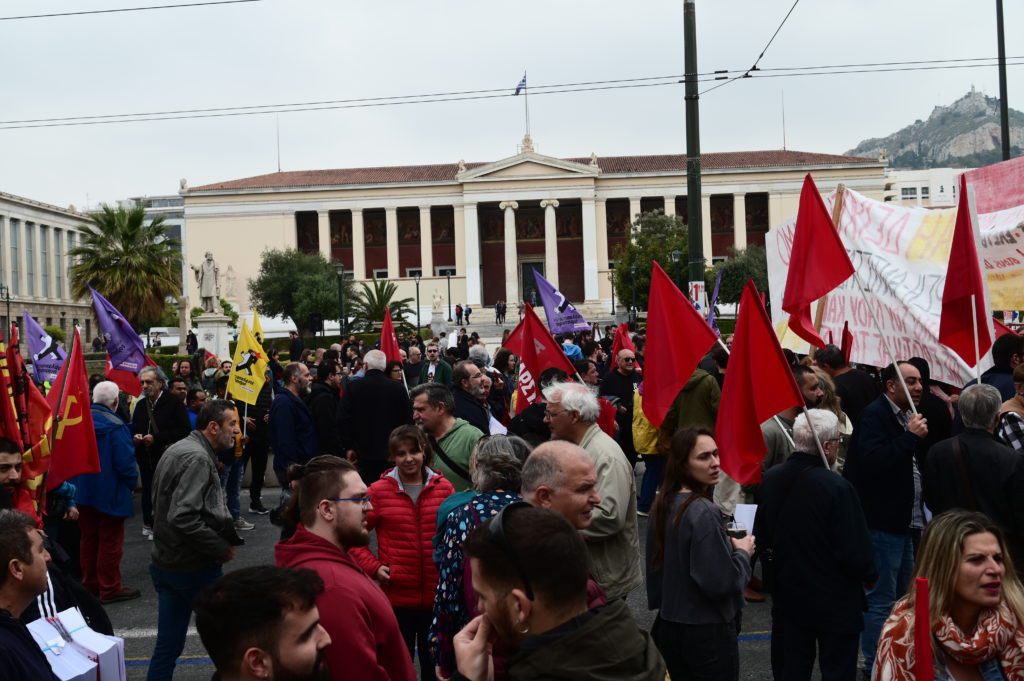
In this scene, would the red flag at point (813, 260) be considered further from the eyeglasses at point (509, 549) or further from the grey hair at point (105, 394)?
the grey hair at point (105, 394)

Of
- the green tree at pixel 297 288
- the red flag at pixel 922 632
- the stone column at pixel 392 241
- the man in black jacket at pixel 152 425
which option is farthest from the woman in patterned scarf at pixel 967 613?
the stone column at pixel 392 241

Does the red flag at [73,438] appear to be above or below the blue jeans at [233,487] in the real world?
above

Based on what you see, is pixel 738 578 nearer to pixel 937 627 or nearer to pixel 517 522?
pixel 937 627

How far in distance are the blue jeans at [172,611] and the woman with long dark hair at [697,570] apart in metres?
2.41

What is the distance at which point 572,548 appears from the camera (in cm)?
250

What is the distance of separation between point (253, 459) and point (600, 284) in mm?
59416

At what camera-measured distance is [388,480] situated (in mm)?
5055

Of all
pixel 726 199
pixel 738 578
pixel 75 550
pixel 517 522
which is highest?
pixel 726 199

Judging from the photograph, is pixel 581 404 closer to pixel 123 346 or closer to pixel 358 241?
pixel 123 346

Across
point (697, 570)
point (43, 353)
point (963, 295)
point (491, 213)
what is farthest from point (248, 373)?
point (491, 213)

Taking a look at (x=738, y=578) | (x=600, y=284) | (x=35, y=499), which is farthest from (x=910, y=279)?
(x=600, y=284)

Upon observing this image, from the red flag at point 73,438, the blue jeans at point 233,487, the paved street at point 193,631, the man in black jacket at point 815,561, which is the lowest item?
the paved street at point 193,631

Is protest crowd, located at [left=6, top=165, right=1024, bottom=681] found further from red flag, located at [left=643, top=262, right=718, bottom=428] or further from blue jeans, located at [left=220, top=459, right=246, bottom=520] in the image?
blue jeans, located at [left=220, top=459, right=246, bottom=520]

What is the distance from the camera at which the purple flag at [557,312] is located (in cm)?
1460
